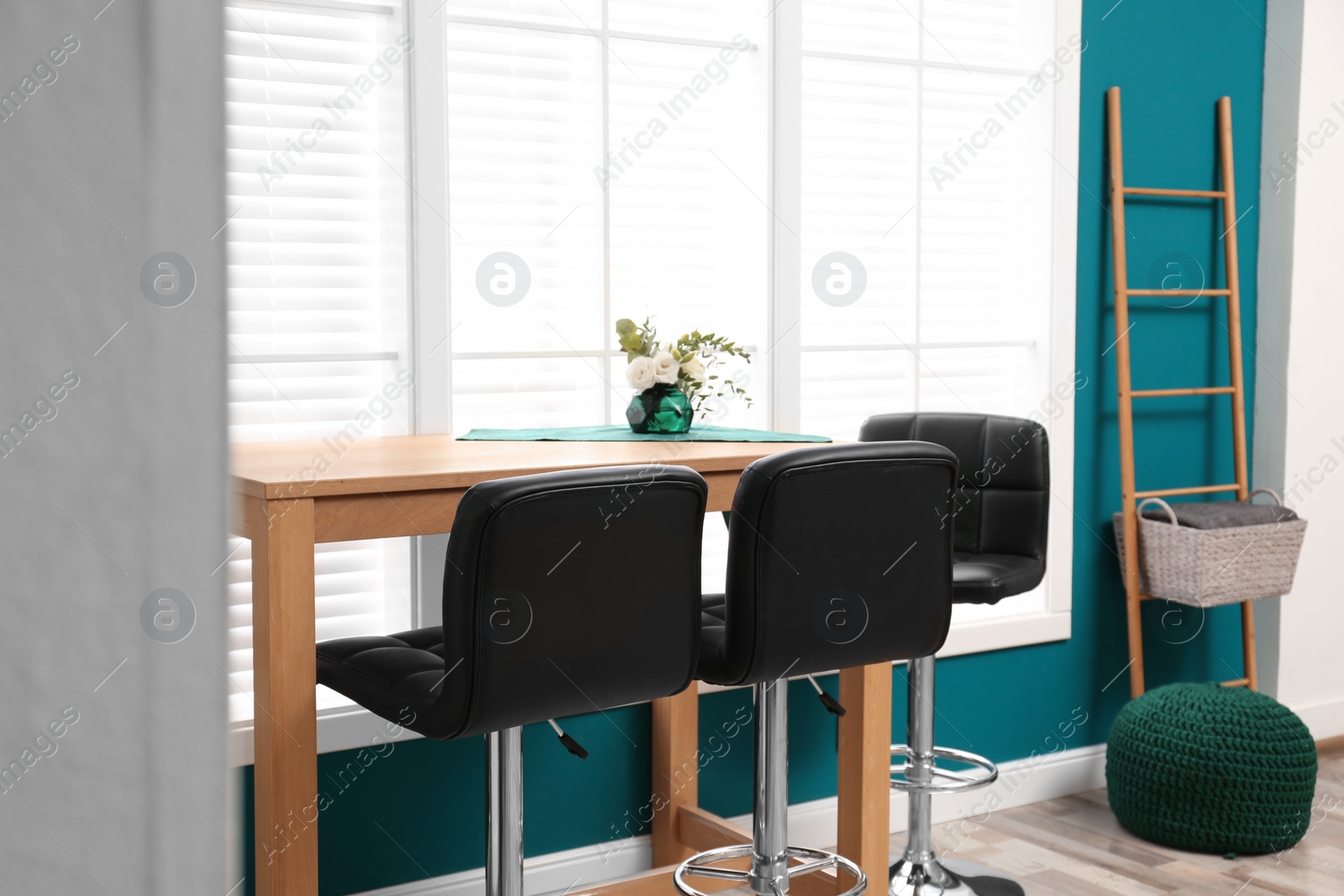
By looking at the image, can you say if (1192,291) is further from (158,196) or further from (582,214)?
(158,196)

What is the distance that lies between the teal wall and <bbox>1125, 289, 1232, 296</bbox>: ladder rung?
0.11ft

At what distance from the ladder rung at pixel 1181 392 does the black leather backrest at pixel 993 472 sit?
0.74 meters

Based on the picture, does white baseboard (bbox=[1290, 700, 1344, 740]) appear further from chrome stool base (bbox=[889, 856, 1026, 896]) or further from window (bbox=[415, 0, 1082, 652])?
chrome stool base (bbox=[889, 856, 1026, 896])

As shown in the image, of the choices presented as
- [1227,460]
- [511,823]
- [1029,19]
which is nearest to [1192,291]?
[1227,460]

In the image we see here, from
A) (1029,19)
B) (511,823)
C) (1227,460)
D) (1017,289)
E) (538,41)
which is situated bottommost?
(511,823)

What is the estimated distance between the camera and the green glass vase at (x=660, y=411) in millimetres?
2709

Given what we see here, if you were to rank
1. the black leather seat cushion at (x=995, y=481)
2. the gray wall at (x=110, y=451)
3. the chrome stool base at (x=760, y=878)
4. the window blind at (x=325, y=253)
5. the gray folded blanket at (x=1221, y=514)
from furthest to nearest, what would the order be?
the gray folded blanket at (x=1221, y=514) < the black leather seat cushion at (x=995, y=481) < the window blind at (x=325, y=253) < the chrome stool base at (x=760, y=878) < the gray wall at (x=110, y=451)

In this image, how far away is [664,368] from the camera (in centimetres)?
265

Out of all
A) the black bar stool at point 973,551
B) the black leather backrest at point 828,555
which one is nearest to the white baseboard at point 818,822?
the black bar stool at point 973,551

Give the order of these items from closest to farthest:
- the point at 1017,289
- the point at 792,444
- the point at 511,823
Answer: the point at 511,823, the point at 792,444, the point at 1017,289

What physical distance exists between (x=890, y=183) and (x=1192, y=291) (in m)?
1.12

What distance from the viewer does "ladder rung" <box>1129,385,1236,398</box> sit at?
3.61 meters

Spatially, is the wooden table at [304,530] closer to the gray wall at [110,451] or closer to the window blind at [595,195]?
the window blind at [595,195]

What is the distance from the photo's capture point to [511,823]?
1966 mm
